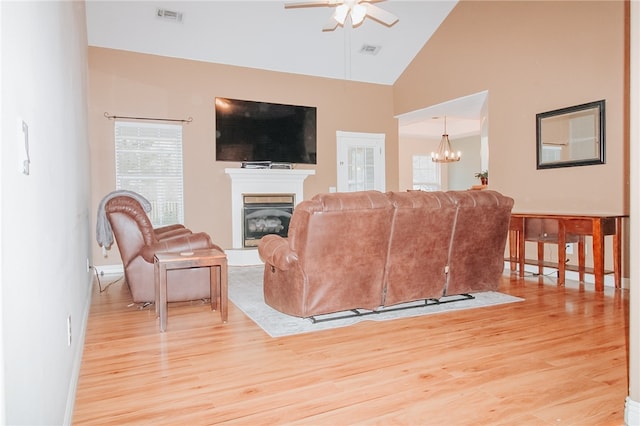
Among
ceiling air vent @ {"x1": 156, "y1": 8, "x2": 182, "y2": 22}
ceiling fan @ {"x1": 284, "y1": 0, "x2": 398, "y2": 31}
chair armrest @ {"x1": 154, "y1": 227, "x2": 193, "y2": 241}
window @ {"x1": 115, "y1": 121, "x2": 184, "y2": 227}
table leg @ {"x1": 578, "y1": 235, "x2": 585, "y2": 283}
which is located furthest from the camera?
window @ {"x1": 115, "y1": 121, "x2": 184, "y2": 227}

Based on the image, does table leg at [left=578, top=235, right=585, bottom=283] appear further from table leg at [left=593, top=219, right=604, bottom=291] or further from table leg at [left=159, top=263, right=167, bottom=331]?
table leg at [left=159, top=263, right=167, bottom=331]

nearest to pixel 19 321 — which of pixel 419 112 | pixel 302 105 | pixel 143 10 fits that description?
pixel 143 10

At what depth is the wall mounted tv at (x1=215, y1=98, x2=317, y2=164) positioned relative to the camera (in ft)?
21.9

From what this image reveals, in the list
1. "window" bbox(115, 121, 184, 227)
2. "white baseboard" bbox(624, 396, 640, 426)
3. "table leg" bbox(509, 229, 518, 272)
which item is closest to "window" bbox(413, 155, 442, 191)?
"table leg" bbox(509, 229, 518, 272)

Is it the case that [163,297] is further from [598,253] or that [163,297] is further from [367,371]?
[598,253]

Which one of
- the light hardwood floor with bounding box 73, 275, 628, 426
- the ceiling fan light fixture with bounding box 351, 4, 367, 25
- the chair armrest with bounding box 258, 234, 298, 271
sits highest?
the ceiling fan light fixture with bounding box 351, 4, 367, 25

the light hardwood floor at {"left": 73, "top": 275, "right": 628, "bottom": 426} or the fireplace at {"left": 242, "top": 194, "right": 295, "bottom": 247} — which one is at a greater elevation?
the fireplace at {"left": 242, "top": 194, "right": 295, "bottom": 247}

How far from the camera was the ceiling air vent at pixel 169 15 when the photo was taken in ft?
18.7

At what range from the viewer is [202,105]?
6.61 metres

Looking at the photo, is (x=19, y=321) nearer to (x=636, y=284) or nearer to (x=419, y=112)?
(x=636, y=284)

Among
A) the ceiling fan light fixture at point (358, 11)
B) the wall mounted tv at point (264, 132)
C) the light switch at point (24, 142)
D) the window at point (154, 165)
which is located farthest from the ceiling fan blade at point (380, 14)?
the light switch at point (24, 142)

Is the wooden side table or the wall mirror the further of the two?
the wall mirror

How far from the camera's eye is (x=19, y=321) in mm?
1046

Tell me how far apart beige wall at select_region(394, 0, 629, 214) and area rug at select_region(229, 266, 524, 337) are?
194 cm
